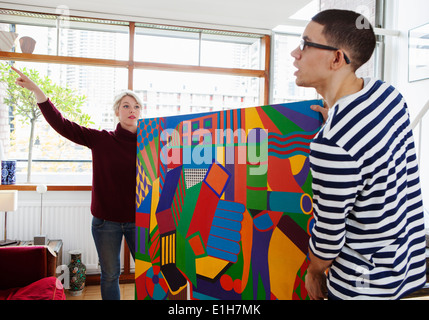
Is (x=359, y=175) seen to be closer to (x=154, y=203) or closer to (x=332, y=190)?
(x=332, y=190)

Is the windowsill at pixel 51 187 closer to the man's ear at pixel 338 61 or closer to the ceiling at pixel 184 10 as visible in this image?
the ceiling at pixel 184 10

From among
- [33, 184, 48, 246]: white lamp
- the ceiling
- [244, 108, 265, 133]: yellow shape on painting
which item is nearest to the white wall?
the ceiling

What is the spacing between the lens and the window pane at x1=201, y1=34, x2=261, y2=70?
150 inches

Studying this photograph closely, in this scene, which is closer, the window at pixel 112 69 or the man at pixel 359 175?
the man at pixel 359 175

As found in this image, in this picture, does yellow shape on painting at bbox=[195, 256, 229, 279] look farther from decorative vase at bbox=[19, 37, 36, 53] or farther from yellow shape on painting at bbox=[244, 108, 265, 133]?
decorative vase at bbox=[19, 37, 36, 53]

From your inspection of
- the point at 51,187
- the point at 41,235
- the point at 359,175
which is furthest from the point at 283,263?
the point at 51,187

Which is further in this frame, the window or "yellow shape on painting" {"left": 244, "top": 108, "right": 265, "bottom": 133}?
the window

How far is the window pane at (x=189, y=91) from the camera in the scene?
12.2ft

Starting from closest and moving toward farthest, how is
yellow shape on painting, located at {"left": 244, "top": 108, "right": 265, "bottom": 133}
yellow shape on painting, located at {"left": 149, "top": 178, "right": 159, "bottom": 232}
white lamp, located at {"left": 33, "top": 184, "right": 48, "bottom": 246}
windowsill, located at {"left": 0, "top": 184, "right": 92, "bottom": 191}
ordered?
1. yellow shape on painting, located at {"left": 244, "top": 108, "right": 265, "bottom": 133}
2. yellow shape on painting, located at {"left": 149, "top": 178, "right": 159, "bottom": 232}
3. white lamp, located at {"left": 33, "top": 184, "right": 48, "bottom": 246}
4. windowsill, located at {"left": 0, "top": 184, "right": 92, "bottom": 191}

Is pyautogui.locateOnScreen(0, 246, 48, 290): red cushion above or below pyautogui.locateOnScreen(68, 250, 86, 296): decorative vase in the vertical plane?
above

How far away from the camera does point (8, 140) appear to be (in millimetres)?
3428

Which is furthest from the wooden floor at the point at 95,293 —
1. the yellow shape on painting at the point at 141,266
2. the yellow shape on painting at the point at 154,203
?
the yellow shape on painting at the point at 154,203

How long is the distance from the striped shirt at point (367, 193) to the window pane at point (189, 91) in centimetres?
308
